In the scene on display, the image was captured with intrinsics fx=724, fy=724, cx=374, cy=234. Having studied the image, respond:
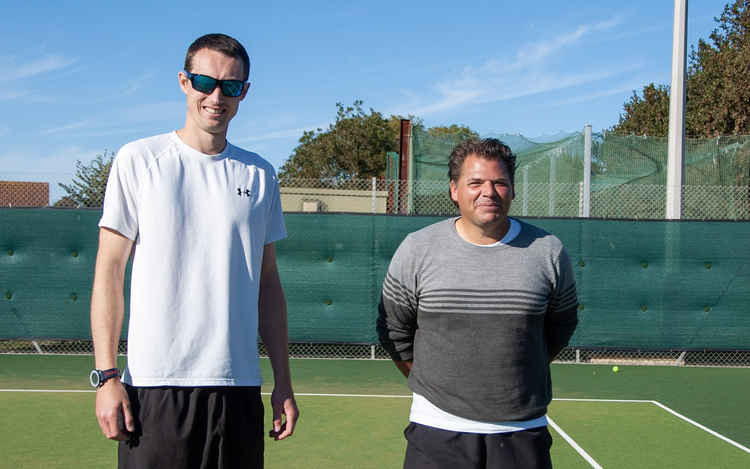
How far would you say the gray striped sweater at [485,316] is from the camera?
7.96 ft

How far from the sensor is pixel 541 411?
2.48 metres

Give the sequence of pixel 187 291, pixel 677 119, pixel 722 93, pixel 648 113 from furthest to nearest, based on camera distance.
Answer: pixel 648 113
pixel 722 93
pixel 677 119
pixel 187 291

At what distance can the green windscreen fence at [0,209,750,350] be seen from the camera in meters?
9.19

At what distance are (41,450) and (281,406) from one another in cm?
366

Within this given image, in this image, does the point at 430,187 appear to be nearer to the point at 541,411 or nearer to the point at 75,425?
the point at 75,425

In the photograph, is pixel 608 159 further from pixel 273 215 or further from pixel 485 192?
pixel 273 215

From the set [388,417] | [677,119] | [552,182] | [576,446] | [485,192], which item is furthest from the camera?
[552,182]

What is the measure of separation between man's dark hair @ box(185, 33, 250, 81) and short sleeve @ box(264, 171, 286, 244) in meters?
0.36

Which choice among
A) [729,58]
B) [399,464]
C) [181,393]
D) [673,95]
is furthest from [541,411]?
[729,58]

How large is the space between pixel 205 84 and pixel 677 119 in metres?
9.21

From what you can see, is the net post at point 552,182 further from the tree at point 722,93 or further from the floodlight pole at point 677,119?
the tree at point 722,93

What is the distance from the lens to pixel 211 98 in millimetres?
2229

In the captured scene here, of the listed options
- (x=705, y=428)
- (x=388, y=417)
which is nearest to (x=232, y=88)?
(x=388, y=417)

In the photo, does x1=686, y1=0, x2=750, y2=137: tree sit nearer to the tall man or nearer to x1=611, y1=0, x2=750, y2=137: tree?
x1=611, y1=0, x2=750, y2=137: tree
